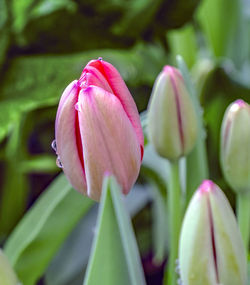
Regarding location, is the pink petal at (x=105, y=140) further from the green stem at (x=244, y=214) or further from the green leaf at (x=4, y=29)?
the green leaf at (x=4, y=29)

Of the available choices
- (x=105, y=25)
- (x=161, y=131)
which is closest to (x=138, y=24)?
(x=105, y=25)

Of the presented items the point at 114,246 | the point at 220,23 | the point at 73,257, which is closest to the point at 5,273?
the point at 114,246

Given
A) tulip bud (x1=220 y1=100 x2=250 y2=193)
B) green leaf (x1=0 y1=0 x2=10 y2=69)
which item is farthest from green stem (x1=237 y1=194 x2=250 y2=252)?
green leaf (x1=0 y1=0 x2=10 y2=69)

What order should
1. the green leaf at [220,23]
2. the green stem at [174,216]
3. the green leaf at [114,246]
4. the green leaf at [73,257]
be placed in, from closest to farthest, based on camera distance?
the green leaf at [114,246] → the green stem at [174,216] → the green leaf at [73,257] → the green leaf at [220,23]

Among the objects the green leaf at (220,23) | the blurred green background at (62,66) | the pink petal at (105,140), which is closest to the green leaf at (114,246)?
the pink petal at (105,140)

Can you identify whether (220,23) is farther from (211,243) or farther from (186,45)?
(211,243)

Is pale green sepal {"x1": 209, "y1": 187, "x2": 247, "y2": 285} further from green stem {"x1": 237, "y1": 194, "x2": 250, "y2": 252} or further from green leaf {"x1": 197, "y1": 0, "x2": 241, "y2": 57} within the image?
green leaf {"x1": 197, "y1": 0, "x2": 241, "y2": 57}

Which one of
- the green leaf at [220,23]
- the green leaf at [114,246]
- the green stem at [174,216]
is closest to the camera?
the green leaf at [114,246]
